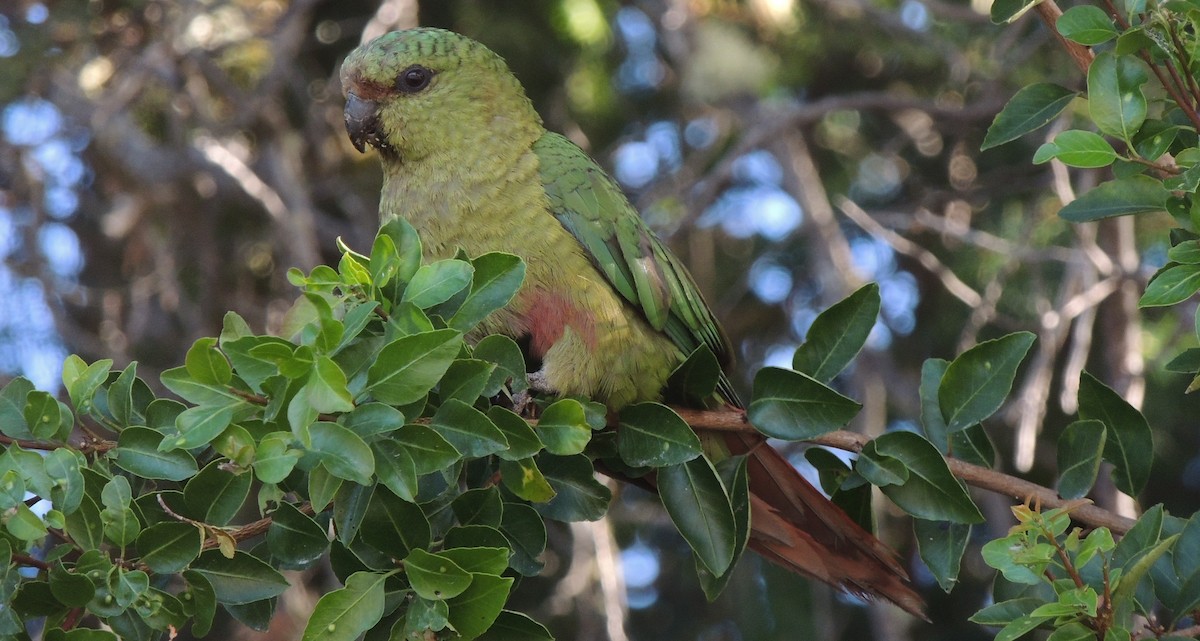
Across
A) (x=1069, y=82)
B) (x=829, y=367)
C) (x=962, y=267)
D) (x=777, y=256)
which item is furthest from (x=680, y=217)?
(x=829, y=367)

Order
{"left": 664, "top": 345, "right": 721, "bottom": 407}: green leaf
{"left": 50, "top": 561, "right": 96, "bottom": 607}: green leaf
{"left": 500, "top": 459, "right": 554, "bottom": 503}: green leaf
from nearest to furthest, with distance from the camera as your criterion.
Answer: {"left": 50, "top": 561, "right": 96, "bottom": 607}: green leaf < {"left": 500, "top": 459, "right": 554, "bottom": 503}: green leaf < {"left": 664, "top": 345, "right": 721, "bottom": 407}: green leaf

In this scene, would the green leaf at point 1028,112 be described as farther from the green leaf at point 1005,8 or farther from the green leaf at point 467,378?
the green leaf at point 467,378

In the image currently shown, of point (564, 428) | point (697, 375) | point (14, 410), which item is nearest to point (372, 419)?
point (564, 428)

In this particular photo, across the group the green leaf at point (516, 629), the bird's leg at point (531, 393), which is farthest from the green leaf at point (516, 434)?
the bird's leg at point (531, 393)

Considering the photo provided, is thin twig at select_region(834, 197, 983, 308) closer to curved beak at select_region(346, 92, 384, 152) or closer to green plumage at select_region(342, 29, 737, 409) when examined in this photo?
green plumage at select_region(342, 29, 737, 409)

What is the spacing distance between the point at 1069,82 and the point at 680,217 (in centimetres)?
148

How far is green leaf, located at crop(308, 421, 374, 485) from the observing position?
1644 mm

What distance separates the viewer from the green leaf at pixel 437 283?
6.02 ft

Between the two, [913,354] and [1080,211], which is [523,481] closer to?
[1080,211]

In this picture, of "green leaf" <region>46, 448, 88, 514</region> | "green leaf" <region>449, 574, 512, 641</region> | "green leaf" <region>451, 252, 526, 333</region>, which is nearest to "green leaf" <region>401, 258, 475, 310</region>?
"green leaf" <region>451, 252, 526, 333</region>

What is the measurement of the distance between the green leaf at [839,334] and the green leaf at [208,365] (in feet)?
3.65

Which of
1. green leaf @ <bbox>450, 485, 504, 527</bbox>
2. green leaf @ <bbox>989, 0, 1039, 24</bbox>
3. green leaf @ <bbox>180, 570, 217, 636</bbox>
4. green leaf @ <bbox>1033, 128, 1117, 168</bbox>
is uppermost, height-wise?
green leaf @ <bbox>989, 0, 1039, 24</bbox>

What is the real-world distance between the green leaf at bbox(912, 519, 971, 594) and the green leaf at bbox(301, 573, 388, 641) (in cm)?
102

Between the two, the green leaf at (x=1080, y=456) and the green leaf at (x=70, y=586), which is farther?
the green leaf at (x=1080, y=456)
